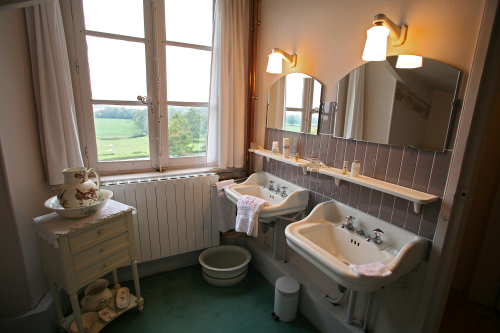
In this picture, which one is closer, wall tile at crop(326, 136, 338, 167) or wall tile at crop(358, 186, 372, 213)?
wall tile at crop(358, 186, 372, 213)

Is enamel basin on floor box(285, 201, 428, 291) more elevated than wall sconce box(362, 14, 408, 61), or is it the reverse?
wall sconce box(362, 14, 408, 61)

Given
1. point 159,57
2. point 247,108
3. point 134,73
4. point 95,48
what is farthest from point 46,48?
point 247,108

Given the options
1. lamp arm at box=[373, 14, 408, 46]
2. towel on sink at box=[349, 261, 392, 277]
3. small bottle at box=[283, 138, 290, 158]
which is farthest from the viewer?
small bottle at box=[283, 138, 290, 158]

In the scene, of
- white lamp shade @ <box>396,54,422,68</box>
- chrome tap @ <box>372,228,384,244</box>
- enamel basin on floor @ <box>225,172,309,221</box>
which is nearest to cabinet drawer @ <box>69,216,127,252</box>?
enamel basin on floor @ <box>225,172,309,221</box>

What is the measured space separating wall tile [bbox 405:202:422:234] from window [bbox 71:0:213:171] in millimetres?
1855

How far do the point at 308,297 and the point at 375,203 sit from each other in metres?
0.89

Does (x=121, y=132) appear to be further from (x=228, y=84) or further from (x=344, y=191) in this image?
(x=344, y=191)

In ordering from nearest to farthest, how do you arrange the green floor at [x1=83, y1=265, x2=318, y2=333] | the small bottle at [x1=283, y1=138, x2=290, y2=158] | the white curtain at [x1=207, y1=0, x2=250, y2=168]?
the green floor at [x1=83, y1=265, x2=318, y2=333]
the small bottle at [x1=283, y1=138, x2=290, y2=158]
the white curtain at [x1=207, y1=0, x2=250, y2=168]

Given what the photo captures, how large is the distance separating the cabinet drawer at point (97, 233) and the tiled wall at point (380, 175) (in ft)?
4.50

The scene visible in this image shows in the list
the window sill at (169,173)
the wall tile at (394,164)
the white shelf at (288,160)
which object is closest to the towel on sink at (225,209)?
the window sill at (169,173)

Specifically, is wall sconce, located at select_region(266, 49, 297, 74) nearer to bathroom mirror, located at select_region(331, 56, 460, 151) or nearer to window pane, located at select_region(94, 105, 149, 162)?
bathroom mirror, located at select_region(331, 56, 460, 151)

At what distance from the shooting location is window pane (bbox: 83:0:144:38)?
1.95 m

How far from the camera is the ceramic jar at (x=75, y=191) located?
1449 mm

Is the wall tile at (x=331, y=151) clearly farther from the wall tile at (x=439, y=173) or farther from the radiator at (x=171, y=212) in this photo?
the radiator at (x=171, y=212)
